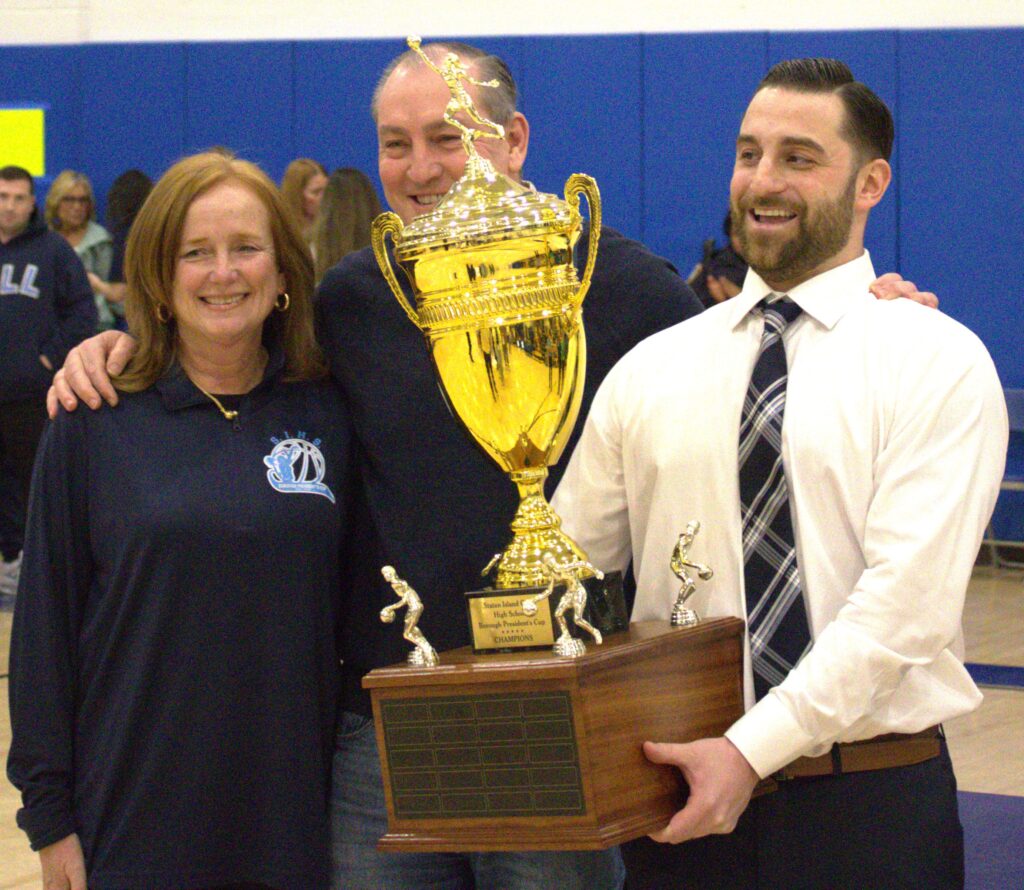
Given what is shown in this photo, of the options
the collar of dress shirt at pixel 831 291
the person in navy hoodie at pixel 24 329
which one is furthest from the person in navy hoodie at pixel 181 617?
the person in navy hoodie at pixel 24 329

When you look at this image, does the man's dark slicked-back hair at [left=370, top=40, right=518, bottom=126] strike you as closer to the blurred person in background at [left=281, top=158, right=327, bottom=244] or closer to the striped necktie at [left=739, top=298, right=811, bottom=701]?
the striped necktie at [left=739, top=298, right=811, bottom=701]

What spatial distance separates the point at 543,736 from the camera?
198cm

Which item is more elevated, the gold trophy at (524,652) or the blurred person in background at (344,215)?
the blurred person in background at (344,215)

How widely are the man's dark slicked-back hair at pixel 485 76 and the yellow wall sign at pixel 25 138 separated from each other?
9459mm

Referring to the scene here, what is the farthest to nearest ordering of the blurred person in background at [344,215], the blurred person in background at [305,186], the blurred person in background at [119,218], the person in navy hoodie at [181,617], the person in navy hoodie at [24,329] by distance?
the blurred person in background at [119,218], the blurred person in background at [305,186], the person in navy hoodie at [24,329], the blurred person in background at [344,215], the person in navy hoodie at [181,617]

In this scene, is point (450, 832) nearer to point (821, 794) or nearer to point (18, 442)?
point (821, 794)

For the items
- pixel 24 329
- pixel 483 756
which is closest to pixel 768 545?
pixel 483 756

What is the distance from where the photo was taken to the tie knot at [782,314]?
2264mm

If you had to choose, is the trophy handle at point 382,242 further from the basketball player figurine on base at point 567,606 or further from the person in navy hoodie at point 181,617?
the basketball player figurine on base at point 567,606

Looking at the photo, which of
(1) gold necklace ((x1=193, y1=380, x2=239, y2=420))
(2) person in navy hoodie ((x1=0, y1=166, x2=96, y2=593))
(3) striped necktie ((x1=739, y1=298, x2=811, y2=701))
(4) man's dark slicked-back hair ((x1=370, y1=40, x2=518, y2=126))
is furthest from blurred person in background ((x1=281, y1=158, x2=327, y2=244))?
(3) striped necktie ((x1=739, y1=298, x2=811, y2=701))

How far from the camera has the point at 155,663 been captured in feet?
7.82

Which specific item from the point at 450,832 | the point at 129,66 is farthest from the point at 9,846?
the point at 129,66

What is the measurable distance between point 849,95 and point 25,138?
1026cm

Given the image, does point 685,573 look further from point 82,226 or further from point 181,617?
point 82,226
